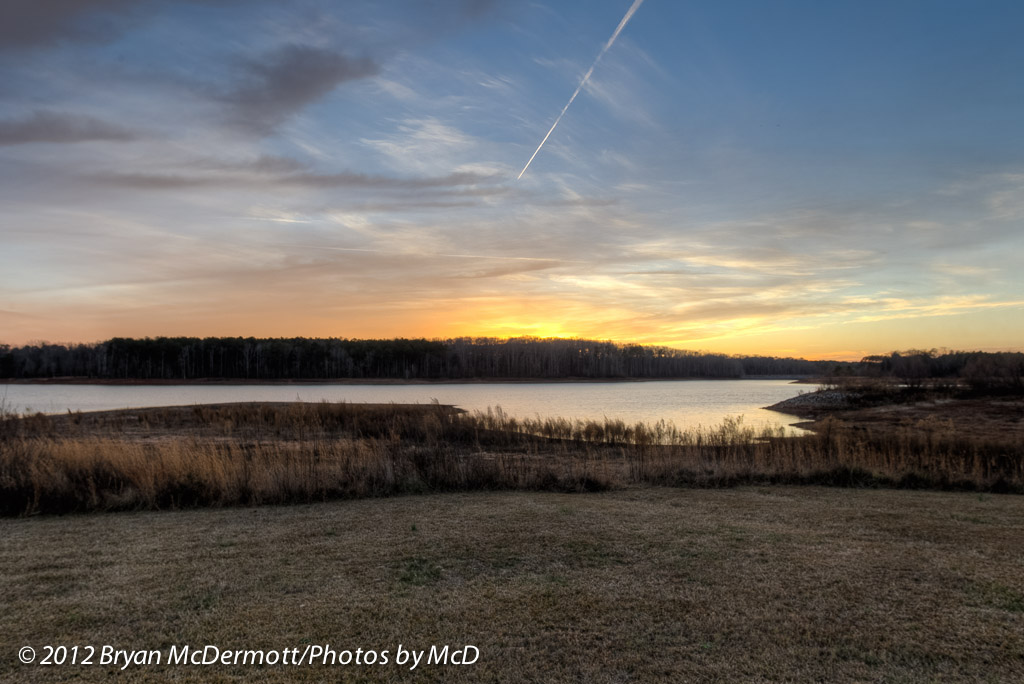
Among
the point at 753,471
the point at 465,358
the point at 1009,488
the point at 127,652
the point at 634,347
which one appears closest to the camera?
the point at 127,652

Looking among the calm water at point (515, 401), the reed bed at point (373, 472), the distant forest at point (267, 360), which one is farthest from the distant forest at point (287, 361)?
the reed bed at point (373, 472)

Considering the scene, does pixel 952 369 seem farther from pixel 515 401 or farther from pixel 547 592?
pixel 547 592

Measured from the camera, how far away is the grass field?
4102 mm

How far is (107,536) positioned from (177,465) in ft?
10.2

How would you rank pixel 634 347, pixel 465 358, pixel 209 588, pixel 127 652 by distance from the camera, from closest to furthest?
pixel 127 652, pixel 209 588, pixel 465 358, pixel 634 347

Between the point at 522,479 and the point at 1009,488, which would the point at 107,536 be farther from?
the point at 1009,488

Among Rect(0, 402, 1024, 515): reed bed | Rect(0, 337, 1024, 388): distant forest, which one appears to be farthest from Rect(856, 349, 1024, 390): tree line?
Rect(0, 402, 1024, 515): reed bed

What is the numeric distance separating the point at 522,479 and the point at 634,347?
159706 mm

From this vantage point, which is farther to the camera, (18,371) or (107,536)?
(18,371)

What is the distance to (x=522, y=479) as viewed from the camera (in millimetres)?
11445

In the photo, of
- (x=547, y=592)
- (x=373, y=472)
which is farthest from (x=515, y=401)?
(x=547, y=592)

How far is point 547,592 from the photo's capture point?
5359 millimetres

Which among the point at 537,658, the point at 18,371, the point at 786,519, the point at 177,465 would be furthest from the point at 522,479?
the point at 18,371

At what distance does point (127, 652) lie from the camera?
4316 millimetres
